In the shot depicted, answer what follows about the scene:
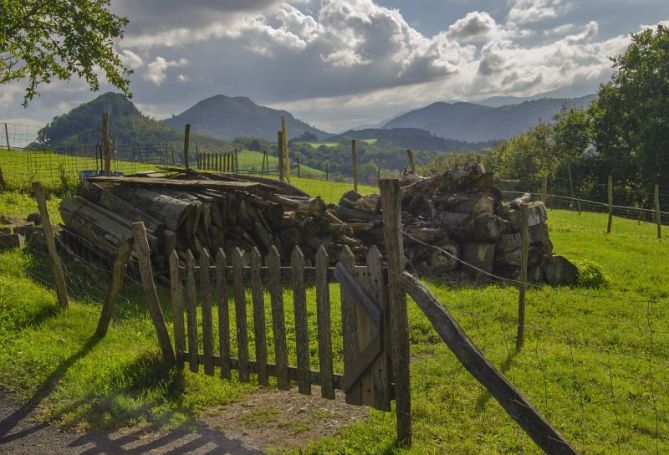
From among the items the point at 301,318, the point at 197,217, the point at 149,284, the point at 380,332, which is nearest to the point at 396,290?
the point at 380,332

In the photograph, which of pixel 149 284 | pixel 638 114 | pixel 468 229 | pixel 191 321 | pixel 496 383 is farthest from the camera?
pixel 638 114

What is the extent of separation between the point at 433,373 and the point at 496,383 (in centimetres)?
356

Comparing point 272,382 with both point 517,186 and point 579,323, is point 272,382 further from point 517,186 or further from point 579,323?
point 517,186

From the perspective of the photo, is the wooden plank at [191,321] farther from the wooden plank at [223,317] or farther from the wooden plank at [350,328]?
the wooden plank at [350,328]

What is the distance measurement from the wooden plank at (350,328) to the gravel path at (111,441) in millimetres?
1132

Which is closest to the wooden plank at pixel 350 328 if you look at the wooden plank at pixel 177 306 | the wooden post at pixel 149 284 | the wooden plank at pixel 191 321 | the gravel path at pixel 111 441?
the gravel path at pixel 111 441

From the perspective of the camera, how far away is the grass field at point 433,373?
5.70 meters

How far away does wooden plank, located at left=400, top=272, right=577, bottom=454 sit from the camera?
3.61 meters

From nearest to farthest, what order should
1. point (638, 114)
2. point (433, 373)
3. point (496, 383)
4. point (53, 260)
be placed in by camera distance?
point (496, 383) → point (433, 373) → point (53, 260) → point (638, 114)

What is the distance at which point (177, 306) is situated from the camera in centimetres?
703

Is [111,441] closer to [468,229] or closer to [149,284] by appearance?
[149,284]

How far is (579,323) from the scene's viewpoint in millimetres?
9727

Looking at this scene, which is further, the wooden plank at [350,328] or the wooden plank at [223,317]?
the wooden plank at [223,317]

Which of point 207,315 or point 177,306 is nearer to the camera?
point 207,315
